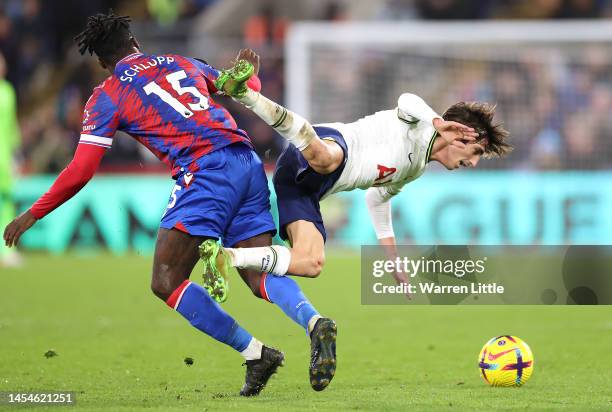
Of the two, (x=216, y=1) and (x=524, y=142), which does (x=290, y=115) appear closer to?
(x=524, y=142)

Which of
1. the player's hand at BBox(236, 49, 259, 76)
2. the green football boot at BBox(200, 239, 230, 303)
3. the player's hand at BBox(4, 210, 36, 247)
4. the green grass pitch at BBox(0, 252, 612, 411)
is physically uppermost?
the player's hand at BBox(236, 49, 259, 76)

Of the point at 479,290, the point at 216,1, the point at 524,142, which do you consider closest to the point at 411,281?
the point at 479,290

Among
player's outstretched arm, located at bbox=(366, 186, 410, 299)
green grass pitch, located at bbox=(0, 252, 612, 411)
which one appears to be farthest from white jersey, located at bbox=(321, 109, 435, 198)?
green grass pitch, located at bbox=(0, 252, 612, 411)

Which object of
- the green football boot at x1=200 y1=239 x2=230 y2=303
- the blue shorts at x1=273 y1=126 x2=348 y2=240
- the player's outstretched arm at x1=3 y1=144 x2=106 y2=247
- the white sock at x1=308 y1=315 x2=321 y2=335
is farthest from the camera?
the blue shorts at x1=273 y1=126 x2=348 y2=240

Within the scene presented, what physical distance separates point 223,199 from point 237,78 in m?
0.68

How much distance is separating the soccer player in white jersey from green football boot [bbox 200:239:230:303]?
1.70ft

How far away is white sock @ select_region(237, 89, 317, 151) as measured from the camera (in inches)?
254

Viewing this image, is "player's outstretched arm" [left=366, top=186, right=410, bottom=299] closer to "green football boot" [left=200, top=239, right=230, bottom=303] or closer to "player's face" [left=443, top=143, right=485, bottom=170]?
"player's face" [left=443, top=143, right=485, bottom=170]

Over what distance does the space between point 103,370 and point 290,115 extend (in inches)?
93.1

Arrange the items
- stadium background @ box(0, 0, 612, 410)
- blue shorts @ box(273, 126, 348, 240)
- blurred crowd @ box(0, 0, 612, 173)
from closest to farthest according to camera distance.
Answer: blue shorts @ box(273, 126, 348, 240) < stadium background @ box(0, 0, 612, 410) < blurred crowd @ box(0, 0, 612, 173)

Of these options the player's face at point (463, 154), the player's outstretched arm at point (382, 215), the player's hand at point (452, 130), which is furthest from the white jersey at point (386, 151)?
the player's outstretched arm at point (382, 215)

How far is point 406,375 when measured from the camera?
747 cm

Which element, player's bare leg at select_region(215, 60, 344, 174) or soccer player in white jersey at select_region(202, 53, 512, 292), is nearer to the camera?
player's bare leg at select_region(215, 60, 344, 174)

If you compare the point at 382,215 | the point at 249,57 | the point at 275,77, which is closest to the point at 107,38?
the point at 249,57
